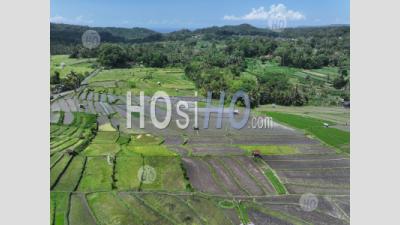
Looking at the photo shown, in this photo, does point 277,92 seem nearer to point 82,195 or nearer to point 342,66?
point 342,66

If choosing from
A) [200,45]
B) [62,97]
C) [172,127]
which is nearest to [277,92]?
[172,127]

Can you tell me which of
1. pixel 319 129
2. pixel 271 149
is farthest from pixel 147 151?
pixel 319 129

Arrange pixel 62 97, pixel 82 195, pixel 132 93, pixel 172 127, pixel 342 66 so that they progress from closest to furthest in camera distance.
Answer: pixel 82 195 → pixel 172 127 → pixel 62 97 → pixel 132 93 → pixel 342 66

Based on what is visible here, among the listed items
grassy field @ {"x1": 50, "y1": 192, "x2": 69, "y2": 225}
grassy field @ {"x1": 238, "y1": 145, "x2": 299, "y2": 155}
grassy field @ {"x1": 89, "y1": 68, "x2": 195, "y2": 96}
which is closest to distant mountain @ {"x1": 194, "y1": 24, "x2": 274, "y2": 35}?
grassy field @ {"x1": 89, "y1": 68, "x2": 195, "y2": 96}

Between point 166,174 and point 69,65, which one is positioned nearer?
point 166,174

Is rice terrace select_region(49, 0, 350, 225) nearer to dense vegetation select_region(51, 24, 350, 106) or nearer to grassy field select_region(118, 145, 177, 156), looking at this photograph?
grassy field select_region(118, 145, 177, 156)

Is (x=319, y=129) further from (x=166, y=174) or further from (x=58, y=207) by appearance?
(x=58, y=207)
